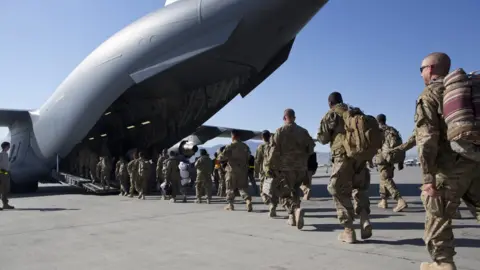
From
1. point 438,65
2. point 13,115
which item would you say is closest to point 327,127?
point 438,65

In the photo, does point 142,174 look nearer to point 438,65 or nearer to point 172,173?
point 172,173

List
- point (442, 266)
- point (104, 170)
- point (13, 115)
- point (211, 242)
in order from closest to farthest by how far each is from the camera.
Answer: point (442, 266)
point (211, 242)
point (104, 170)
point (13, 115)

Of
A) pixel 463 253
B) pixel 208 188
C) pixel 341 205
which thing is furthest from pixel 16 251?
pixel 208 188

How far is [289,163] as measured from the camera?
6.13 metres

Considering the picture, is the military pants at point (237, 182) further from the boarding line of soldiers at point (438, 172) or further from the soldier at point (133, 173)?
the boarding line of soldiers at point (438, 172)

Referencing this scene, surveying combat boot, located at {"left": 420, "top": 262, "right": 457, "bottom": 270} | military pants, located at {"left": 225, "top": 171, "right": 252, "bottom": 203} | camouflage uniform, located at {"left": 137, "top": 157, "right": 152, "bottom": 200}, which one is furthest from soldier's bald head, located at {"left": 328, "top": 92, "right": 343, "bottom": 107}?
camouflage uniform, located at {"left": 137, "top": 157, "right": 152, "bottom": 200}

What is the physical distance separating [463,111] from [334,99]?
2525 millimetres

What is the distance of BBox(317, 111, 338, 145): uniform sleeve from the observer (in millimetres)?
5124

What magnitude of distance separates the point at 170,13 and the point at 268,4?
256 cm

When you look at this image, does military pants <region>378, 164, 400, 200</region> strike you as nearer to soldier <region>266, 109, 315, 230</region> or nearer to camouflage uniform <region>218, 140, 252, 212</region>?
soldier <region>266, 109, 315, 230</region>

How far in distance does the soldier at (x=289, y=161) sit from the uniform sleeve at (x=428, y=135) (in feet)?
9.36

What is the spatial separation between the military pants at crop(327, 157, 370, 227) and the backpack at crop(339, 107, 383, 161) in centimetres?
15

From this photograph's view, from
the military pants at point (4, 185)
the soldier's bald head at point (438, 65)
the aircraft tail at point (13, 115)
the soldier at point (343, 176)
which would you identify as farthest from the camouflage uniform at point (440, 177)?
the aircraft tail at point (13, 115)

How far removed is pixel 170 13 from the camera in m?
10.2
